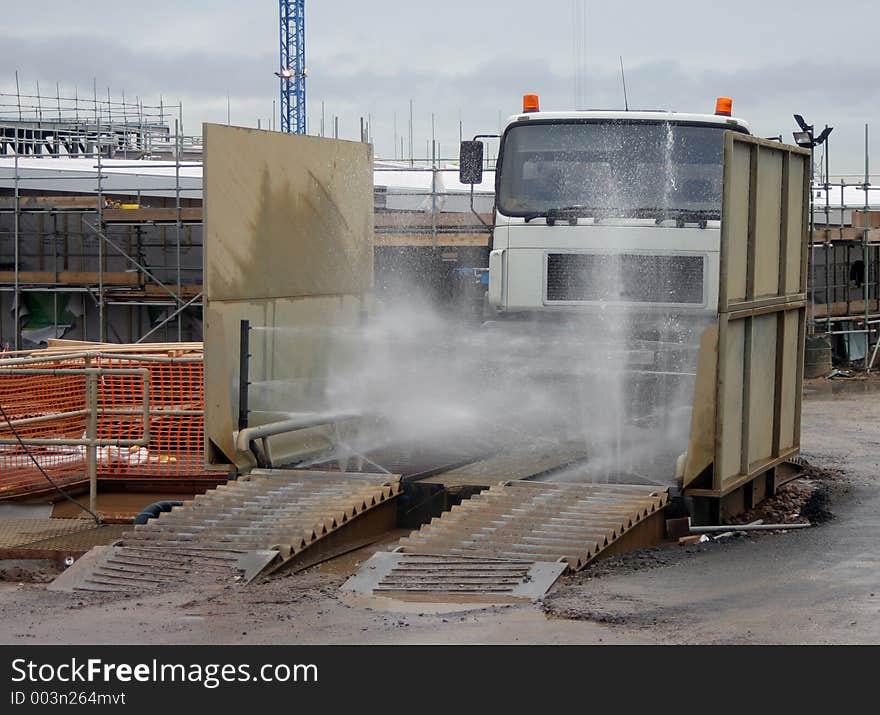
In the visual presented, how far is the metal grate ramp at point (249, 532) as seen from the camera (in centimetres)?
795

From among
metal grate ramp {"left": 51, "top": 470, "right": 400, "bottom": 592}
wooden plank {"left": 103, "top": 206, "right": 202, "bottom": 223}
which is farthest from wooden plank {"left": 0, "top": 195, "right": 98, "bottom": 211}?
metal grate ramp {"left": 51, "top": 470, "right": 400, "bottom": 592}

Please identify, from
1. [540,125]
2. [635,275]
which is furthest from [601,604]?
[540,125]

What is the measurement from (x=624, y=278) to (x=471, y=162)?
6.03 feet

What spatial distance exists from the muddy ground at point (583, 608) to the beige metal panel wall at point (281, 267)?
2.07 m

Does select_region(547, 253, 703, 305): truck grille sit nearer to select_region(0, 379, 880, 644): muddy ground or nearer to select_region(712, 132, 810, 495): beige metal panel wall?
select_region(712, 132, 810, 495): beige metal panel wall

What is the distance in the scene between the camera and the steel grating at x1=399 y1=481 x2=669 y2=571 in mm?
8094

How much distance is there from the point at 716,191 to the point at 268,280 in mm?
4238

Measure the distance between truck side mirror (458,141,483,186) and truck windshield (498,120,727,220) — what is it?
0.30 m

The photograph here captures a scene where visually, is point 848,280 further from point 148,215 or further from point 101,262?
point 101,262

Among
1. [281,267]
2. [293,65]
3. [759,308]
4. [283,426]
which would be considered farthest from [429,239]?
[293,65]

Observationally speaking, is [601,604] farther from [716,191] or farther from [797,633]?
[716,191]

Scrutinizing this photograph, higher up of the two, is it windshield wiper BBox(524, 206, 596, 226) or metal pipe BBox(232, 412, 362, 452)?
windshield wiper BBox(524, 206, 596, 226)

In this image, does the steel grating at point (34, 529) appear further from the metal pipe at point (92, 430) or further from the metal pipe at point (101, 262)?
the metal pipe at point (101, 262)
